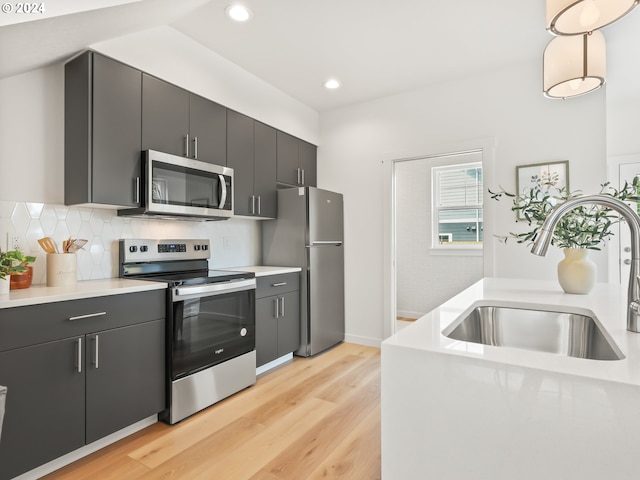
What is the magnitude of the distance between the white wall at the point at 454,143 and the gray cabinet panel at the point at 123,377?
221cm

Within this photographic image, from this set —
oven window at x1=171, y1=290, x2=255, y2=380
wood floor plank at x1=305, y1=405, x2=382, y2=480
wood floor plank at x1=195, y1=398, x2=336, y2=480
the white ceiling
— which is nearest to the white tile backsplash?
oven window at x1=171, y1=290, x2=255, y2=380

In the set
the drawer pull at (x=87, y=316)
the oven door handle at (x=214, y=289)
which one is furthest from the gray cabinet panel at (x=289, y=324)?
the drawer pull at (x=87, y=316)

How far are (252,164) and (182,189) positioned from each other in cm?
83

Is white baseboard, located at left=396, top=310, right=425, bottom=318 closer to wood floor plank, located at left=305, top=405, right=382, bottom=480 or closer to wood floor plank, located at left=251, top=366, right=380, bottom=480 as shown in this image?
wood floor plank, located at left=251, top=366, right=380, bottom=480

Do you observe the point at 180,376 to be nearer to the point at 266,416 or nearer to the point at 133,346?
the point at 133,346

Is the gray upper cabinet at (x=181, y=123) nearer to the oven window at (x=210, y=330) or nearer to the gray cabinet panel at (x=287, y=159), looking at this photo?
the gray cabinet panel at (x=287, y=159)

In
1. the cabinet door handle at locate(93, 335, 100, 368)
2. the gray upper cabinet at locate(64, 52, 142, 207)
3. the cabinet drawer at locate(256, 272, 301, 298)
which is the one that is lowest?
the cabinet door handle at locate(93, 335, 100, 368)

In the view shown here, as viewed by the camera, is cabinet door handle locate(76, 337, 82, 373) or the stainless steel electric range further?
the stainless steel electric range

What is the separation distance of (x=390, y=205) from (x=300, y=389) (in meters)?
1.95

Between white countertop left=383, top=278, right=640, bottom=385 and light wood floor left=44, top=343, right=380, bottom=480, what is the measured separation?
3.39 ft

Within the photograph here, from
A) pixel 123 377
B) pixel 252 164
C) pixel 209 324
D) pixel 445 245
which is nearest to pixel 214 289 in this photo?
pixel 209 324

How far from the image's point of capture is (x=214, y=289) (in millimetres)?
2393

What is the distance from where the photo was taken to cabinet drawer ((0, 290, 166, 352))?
5.02ft

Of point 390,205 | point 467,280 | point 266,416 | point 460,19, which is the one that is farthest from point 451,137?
point 266,416
